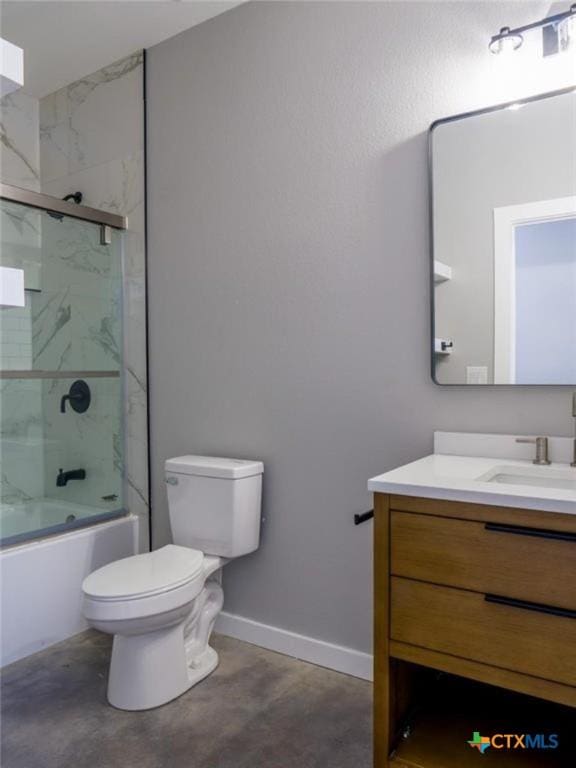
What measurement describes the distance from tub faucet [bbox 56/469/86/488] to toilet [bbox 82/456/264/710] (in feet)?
2.27

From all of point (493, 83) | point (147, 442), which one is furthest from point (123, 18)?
point (147, 442)

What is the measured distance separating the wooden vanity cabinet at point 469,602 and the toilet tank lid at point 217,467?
0.85m

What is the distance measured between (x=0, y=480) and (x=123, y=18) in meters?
2.11

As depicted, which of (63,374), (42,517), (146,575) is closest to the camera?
(146,575)

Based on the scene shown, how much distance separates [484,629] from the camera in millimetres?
1234

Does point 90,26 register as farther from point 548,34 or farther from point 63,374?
point 548,34

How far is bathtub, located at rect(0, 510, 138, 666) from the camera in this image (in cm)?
216

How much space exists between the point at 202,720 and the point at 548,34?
2316mm

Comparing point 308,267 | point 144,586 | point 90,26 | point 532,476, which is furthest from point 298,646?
point 90,26

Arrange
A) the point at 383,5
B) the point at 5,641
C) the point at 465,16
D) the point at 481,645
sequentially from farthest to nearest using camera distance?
the point at 5,641 < the point at 383,5 < the point at 465,16 < the point at 481,645

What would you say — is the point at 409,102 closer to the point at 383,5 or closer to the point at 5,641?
the point at 383,5

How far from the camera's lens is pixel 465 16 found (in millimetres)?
1775

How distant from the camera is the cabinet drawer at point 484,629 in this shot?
115cm

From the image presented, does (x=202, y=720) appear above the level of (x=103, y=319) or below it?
below
